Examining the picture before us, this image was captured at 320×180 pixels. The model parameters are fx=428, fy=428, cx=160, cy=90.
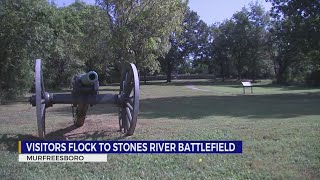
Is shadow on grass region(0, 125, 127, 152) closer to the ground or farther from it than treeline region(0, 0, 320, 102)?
closer to the ground

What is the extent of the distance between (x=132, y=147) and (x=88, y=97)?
1.74m

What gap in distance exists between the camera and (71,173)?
21.1 ft

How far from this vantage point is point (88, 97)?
8953 millimetres

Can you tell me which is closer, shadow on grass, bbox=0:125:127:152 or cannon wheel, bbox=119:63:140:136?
shadow on grass, bbox=0:125:127:152

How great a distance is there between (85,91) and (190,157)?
115 inches

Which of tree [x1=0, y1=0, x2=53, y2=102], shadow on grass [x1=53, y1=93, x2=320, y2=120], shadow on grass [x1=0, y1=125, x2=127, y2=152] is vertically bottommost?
shadow on grass [x1=53, y1=93, x2=320, y2=120]

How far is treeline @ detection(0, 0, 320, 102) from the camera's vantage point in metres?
22.6

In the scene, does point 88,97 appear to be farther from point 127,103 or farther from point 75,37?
point 75,37

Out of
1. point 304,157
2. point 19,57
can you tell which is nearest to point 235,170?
point 304,157

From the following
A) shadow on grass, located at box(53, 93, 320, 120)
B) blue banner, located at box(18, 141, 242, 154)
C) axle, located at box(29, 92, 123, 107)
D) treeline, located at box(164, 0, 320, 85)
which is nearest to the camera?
blue banner, located at box(18, 141, 242, 154)

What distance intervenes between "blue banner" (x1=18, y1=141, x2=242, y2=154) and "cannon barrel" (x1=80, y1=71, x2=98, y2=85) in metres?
1.33

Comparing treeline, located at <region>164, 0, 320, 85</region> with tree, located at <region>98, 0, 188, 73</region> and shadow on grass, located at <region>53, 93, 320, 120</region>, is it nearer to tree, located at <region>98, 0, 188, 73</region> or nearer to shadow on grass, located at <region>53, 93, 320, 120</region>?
tree, located at <region>98, 0, 188, 73</region>
